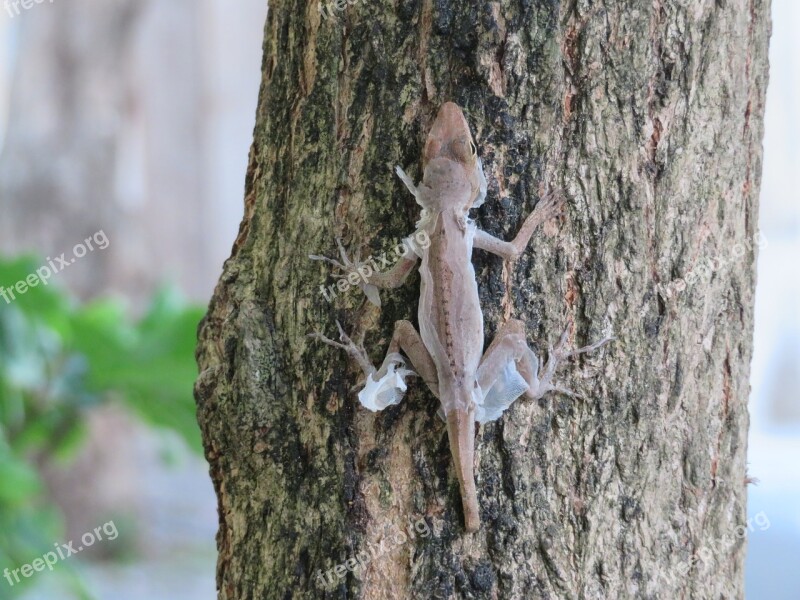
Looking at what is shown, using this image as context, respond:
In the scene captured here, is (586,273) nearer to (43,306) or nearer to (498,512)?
(498,512)

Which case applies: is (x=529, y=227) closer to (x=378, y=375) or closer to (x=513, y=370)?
(x=513, y=370)

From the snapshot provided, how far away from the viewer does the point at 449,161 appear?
6.15 feet

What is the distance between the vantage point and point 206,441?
2.07 meters

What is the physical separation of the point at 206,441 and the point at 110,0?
617 centimetres

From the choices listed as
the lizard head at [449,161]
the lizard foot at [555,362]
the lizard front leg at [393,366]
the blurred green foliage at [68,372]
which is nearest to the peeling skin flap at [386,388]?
the lizard front leg at [393,366]

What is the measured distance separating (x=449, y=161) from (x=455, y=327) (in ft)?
1.46

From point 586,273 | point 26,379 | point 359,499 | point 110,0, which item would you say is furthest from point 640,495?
point 110,0

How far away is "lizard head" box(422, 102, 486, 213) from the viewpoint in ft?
6.02

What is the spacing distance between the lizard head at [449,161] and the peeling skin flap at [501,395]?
462mm

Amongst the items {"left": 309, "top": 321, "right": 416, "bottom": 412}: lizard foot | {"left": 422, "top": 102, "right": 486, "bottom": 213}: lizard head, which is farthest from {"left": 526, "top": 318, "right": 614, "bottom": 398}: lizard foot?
{"left": 422, "top": 102, "right": 486, "bottom": 213}: lizard head

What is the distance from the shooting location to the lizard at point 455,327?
5.96 feet

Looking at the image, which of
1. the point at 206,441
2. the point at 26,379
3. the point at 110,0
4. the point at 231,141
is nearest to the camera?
the point at 206,441

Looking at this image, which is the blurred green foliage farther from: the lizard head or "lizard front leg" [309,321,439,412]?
the lizard head

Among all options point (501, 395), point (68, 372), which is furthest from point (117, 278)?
point (501, 395)
